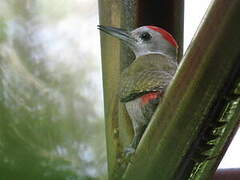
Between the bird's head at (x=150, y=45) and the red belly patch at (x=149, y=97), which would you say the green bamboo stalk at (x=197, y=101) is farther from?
the bird's head at (x=150, y=45)

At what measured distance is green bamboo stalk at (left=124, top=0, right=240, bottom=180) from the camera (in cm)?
42

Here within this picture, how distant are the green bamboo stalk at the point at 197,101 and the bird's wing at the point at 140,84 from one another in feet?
1.00

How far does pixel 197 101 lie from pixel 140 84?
0.45 m

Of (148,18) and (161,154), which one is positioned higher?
(148,18)

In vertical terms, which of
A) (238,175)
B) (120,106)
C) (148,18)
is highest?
(148,18)

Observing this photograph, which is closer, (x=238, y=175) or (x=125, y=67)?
(x=238, y=175)

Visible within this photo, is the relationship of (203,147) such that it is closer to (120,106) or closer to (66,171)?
(66,171)

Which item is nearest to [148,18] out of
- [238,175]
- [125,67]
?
[125,67]

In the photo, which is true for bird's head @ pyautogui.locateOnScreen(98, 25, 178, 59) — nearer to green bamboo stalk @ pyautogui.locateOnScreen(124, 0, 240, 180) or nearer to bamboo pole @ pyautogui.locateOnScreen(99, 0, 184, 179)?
bamboo pole @ pyautogui.locateOnScreen(99, 0, 184, 179)

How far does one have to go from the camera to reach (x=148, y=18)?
2.98 feet

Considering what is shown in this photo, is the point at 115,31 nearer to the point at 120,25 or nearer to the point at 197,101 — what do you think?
the point at 120,25

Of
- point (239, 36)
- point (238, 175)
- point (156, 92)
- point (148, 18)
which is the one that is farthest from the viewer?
point (148, 18)

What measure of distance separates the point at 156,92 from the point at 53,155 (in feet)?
1.22

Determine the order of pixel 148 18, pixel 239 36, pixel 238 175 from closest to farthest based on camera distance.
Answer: pixel 239 36 < pixel 238 175 < pixel 148 18
